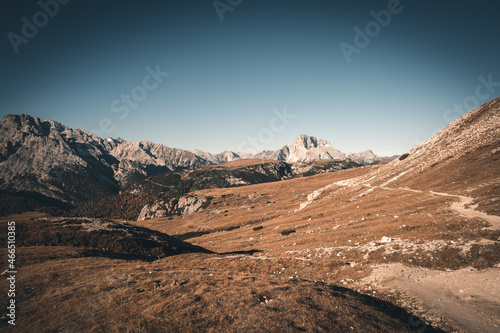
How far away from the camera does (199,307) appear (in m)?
12.8

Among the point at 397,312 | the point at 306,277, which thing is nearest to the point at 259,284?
the point at 306,277

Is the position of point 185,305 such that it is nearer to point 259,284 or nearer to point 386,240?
point 259,284

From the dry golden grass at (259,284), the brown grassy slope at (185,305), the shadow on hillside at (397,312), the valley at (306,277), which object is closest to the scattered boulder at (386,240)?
the valley at (306,277)

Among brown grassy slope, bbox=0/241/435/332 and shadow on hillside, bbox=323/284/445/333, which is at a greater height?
brown grassy slope, bbox=0/241/435/332

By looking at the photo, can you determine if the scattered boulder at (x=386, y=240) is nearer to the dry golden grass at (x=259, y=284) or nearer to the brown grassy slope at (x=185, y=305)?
the dry golden grass at (x=259, y=284)

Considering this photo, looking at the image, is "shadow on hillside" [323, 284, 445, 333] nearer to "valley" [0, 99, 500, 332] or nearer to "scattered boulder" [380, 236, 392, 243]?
"valley" [0, 99, 500, 332]

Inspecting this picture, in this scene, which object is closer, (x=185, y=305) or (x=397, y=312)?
(x=185, y=305)

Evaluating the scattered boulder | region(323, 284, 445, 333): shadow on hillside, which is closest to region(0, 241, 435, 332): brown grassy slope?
region(323, 284, 445, 333): shadow on hillside

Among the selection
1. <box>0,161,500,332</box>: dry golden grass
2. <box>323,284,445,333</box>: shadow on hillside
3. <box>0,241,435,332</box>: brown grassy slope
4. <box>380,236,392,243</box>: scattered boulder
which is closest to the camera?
<box>0,241,435,332</box>: brown grassy slope

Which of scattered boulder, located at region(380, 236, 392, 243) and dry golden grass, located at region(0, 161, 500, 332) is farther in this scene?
scattered boulder, located at region(380, 236, 392, 243)

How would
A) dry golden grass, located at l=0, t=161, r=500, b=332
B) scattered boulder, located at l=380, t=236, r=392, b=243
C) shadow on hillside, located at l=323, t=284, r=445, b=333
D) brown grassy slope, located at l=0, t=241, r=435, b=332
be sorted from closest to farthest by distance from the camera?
brown grassy slope, located at l=0, t=241, r=435, b=332 < dry golden grass, located at l=0, t=161, r=500, b=332 < shadow on hillside, located at l=323, t=284, r=445, b=333 < scattered boulder, located at l=380, t=236, r=392, b=243

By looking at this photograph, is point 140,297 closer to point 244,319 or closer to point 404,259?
point 244,319

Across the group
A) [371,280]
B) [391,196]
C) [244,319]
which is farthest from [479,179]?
[244,319]

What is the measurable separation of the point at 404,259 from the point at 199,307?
20573 millimetres
